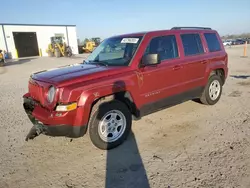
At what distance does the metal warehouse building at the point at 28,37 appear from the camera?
32.9 m

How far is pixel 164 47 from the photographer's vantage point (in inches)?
177

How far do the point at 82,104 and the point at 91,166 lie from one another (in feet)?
3.18

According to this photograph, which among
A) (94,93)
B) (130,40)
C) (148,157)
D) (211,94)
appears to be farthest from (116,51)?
(211,94)

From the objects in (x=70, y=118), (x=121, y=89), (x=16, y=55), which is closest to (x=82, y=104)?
(x=70, y=118)

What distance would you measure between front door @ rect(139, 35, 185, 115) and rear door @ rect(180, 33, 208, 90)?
0.26 metres

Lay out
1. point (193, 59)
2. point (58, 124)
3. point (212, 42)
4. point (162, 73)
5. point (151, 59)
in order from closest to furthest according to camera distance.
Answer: point (58, 124) < point (151, 59) < point (162, 73) < point (193, 59) < point (212, 42)

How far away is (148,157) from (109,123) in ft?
2.94

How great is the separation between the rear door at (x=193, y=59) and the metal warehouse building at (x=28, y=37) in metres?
34.5

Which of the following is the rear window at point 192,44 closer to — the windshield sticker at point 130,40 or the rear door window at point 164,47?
the rear door window at point 164,47

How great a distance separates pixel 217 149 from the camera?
11.6ft

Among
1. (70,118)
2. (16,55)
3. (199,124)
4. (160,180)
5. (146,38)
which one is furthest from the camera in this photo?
(16,55)

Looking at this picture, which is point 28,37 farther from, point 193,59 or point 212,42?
point 193,59

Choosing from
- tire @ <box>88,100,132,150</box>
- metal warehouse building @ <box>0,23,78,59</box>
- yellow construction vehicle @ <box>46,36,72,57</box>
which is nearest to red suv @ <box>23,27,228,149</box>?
tire @ <box>88,100,132,150</box>

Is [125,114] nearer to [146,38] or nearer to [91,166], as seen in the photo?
[91,166]
